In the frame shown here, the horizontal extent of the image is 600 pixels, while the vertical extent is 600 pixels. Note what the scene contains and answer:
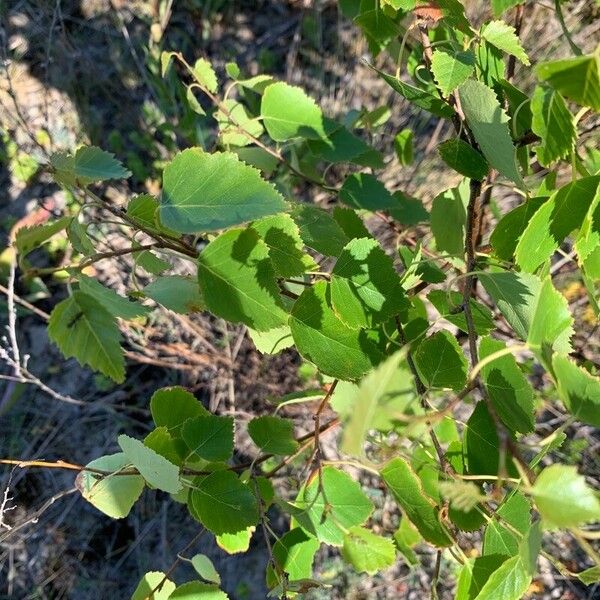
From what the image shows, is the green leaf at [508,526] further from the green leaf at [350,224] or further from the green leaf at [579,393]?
the green leaf at [350,224]

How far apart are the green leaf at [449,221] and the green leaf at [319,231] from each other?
18 centimetres

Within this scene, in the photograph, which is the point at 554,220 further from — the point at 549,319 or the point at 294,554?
the point at 294,554

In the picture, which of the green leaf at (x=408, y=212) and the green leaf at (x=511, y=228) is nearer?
the green leaf at (x=511, y=228)

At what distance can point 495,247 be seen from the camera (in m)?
0.70

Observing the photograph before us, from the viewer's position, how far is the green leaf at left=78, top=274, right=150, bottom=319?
704mm

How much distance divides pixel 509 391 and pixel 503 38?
38cm

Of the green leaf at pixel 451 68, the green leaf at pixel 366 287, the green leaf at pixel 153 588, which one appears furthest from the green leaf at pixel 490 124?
the green leaf at pixel 153 588

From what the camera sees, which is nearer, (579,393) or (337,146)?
(579,393)

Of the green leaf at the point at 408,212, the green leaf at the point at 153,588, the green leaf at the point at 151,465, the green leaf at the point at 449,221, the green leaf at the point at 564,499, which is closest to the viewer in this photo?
the green leaf at the point at 564,499

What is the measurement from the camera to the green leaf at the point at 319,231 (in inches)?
29.3

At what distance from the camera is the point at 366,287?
642mm

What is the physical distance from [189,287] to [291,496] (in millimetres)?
1170

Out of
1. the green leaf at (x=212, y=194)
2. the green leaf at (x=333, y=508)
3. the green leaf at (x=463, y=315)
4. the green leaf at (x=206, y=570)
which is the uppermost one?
the green leaf at (x=212, y=194)

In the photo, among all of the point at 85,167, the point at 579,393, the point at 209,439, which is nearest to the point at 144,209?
the point at 85,167
